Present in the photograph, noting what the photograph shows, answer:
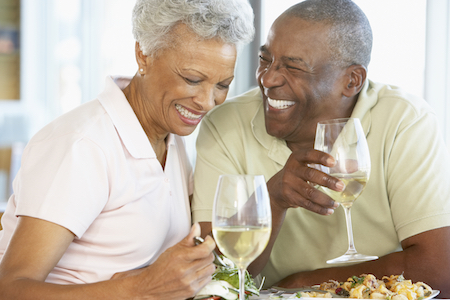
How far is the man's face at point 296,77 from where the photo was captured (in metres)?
1.73

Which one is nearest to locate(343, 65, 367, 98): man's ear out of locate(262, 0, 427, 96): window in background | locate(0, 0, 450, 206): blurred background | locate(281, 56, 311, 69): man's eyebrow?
locate(281, 56, 311, 69): man's eyebrow

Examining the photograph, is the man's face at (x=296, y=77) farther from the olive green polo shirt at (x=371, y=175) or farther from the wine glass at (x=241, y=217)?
the wine glass at (x=241, y=217)

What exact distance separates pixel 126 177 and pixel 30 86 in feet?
9.48

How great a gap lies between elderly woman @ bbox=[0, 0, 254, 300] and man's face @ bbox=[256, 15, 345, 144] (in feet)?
0.87

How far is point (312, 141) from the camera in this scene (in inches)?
73.0

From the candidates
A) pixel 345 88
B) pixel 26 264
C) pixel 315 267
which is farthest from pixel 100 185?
pixel 345 88

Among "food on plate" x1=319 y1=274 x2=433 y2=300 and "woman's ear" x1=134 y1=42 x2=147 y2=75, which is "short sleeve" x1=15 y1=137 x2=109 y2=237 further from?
"food on plate" x1=319 y1=274 x2=433 y2=300

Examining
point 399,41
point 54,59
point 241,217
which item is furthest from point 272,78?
point 54,59

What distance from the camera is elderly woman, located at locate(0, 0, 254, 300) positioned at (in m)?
1.06

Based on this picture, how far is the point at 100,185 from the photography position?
4.15 feet

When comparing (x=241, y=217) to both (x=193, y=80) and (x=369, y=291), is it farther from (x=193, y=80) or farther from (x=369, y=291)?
(x=193, y=80)

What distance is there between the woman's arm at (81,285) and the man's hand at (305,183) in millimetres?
348

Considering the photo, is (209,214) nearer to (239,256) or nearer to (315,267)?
(315,267)

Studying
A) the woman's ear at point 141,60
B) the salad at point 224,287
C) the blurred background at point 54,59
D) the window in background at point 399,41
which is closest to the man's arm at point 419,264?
the salad at point 224,287
